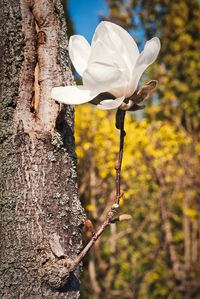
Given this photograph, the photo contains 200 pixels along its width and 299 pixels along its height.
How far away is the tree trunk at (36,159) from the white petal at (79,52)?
44 mm

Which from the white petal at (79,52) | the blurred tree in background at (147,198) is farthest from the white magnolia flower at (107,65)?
the blurred tree in background at (147,198)

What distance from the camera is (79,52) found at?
85 centimetres

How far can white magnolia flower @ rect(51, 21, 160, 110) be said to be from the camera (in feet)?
2.55

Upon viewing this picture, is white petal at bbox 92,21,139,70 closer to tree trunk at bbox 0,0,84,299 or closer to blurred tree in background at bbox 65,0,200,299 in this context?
tree trunk at bbox 0,0,84,299

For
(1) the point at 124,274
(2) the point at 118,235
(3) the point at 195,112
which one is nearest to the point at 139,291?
(1) the point at 124,274

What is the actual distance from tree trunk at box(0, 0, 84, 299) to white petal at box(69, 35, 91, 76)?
1.7 inches

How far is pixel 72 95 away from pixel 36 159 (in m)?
0.15

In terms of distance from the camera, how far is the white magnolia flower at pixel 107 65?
2.55 ft

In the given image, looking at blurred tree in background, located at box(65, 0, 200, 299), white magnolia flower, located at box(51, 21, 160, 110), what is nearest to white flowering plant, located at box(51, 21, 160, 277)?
white magnolia flower, located at box(51, 21, 160, 110)

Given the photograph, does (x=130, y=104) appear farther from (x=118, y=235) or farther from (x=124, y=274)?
(x=124, y=274)

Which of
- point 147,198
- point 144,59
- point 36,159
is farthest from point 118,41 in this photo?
point 147,198

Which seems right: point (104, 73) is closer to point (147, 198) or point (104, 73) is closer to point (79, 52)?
point (79, 52)

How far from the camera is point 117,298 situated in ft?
13.9

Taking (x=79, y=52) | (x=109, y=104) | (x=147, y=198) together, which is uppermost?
(x=79, y=52)
